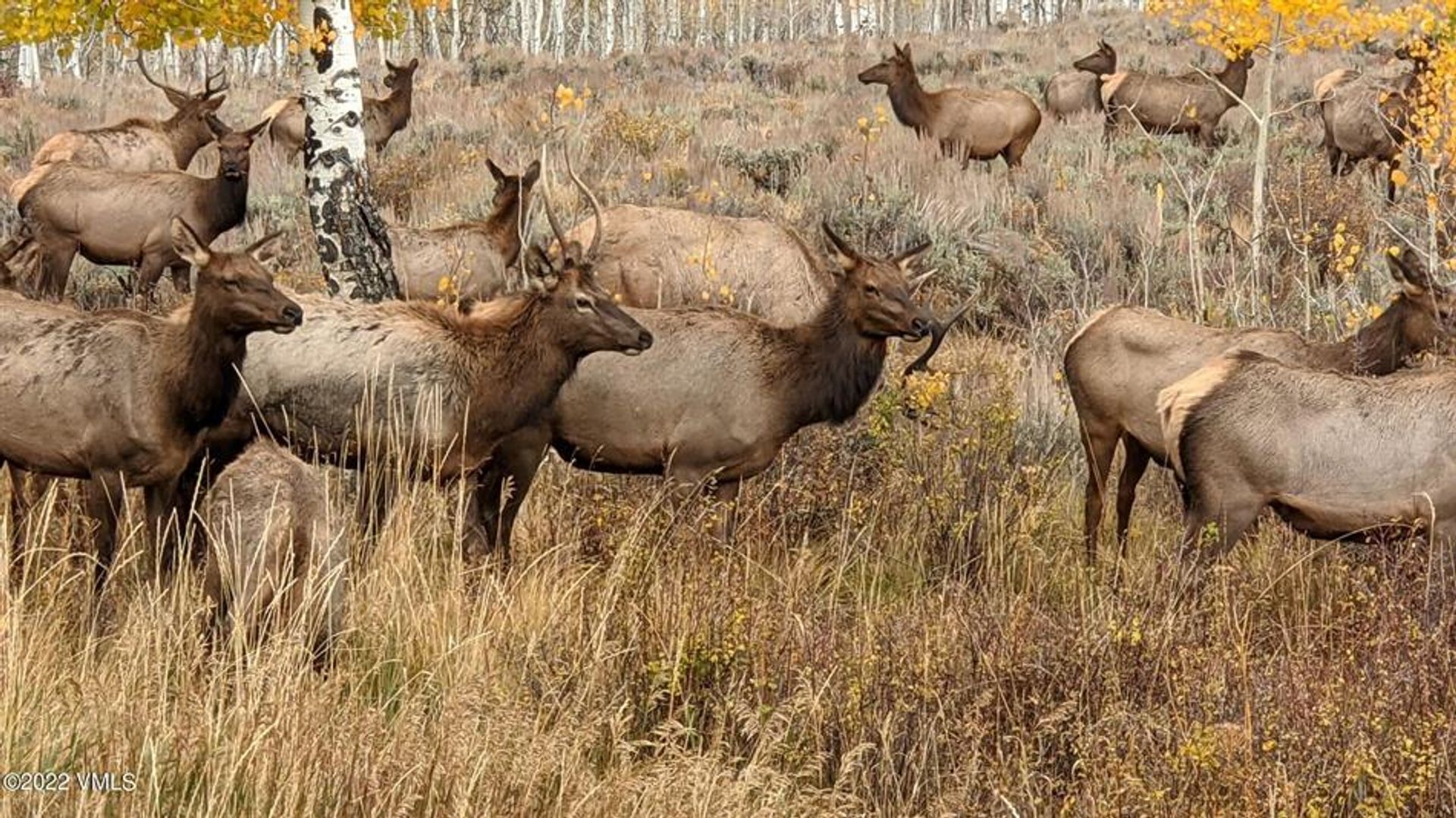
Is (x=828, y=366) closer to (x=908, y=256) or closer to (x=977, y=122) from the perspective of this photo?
(x=908, y=256)

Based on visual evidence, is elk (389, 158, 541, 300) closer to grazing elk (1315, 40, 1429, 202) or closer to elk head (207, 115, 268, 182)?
elk head (207, 115, 268, 182)

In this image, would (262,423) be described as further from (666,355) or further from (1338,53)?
(1338,53)

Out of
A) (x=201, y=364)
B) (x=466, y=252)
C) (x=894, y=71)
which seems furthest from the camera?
(x=894, y=71)

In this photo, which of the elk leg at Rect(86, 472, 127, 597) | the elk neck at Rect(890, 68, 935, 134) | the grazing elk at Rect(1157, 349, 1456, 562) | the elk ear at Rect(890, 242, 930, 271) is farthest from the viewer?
the elk neck at Rect(890, 68, 935, 134)

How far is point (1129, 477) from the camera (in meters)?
7.87

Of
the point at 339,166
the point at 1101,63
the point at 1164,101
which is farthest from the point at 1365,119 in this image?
the point at 339,166

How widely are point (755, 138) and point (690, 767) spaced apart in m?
17.3

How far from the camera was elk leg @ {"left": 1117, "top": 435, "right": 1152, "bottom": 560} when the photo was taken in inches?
309

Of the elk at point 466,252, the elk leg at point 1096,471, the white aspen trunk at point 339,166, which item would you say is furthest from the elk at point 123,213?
the elk leg at point 1096,471

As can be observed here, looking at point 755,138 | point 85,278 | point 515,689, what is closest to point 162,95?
point 755,138

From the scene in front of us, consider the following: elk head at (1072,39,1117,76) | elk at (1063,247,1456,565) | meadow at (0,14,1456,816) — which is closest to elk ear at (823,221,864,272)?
meadow at (0,14,1456,816)

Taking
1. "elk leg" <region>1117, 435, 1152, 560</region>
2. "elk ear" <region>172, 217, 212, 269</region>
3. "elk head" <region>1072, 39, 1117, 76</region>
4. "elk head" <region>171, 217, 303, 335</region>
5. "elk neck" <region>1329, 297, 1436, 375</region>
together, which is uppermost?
"elk head" <region>1072, 39, 1117, 76</region>

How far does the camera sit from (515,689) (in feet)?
16.5

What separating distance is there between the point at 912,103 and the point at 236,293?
1532cm
